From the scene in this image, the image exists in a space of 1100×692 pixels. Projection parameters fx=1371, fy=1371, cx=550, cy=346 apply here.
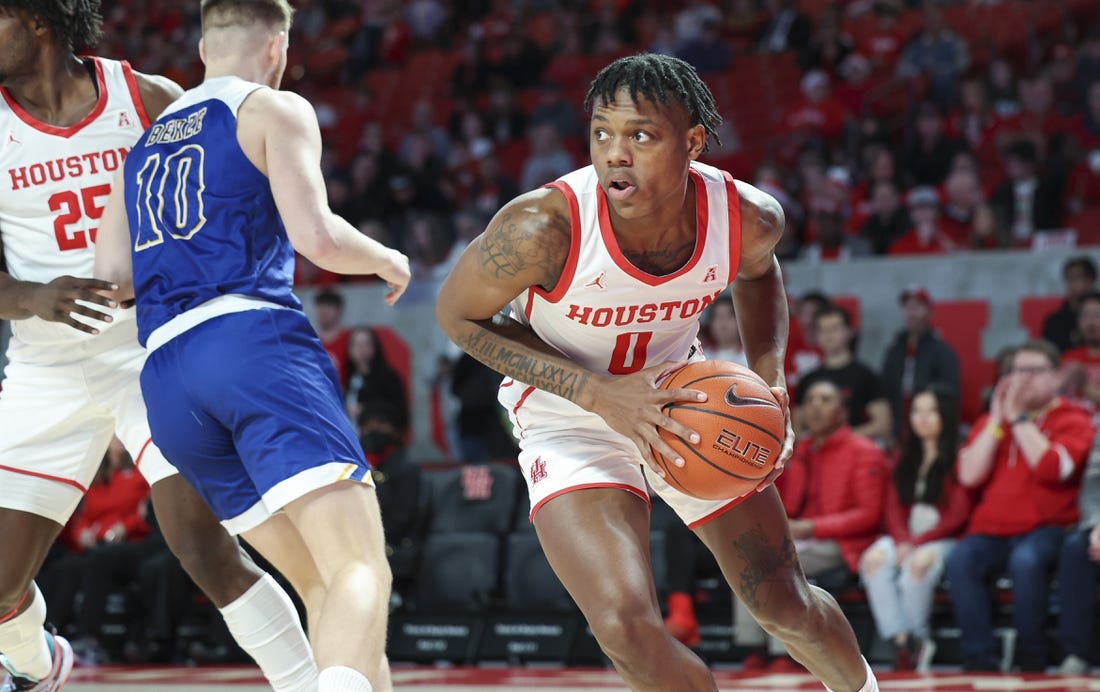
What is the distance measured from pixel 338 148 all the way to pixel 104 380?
1167 cm

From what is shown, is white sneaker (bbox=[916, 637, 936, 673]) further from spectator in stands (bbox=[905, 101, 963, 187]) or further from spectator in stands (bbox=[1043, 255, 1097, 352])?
spectator in stands (bbox=[905, 101, 963, 187])

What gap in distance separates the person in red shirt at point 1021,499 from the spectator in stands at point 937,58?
5.96 meters

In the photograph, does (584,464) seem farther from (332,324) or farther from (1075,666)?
(332,324)

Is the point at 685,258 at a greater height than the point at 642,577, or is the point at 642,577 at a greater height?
the point at 685,258

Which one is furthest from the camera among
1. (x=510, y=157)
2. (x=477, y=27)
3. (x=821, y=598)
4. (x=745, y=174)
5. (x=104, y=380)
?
(x=477, y=27)

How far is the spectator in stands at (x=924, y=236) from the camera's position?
10.2m

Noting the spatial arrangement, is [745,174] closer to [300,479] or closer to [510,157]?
[510,157]

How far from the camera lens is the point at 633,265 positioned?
352cm

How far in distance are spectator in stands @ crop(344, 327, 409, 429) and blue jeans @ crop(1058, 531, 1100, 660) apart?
14.5ft

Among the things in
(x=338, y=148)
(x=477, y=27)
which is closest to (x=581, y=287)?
(x=338, y=148)

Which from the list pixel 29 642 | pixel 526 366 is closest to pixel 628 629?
pixel 526 366

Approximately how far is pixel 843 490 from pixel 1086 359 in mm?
1866

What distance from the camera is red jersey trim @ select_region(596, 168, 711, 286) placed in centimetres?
350

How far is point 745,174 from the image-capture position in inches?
497
